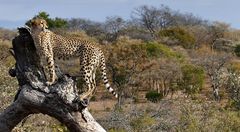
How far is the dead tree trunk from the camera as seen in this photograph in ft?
19.2

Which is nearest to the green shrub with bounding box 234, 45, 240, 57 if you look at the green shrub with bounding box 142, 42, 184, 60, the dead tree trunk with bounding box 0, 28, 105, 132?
the green shrub with bounding box 142, 42, 184, 60

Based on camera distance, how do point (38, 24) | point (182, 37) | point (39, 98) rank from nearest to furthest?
point (39, 98), point (38, 24), point (182, 37)

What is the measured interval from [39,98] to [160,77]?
32.9m

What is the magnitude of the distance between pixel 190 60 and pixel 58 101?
1581 inches

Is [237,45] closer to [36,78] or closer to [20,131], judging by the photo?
[20,131]

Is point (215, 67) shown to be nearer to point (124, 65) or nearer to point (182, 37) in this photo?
point (124, 65)

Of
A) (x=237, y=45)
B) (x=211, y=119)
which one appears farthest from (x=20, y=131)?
(x=237, y=45)

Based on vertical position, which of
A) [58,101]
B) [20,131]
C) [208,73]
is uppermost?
[58,101]

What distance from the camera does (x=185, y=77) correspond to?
125ft

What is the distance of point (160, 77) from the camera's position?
127 ft

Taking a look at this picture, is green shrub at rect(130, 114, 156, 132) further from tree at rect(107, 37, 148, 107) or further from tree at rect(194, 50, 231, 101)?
tree at rect(194, 50, 231, 101)

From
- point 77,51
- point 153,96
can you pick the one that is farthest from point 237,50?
point 77,51

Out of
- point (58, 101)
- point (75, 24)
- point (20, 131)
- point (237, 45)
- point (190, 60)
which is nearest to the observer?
point (58, 101)

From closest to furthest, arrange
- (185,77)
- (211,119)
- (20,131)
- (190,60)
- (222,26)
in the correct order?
(20,131) → (211,119) → (185,77) → (190,60) → (222,26)
